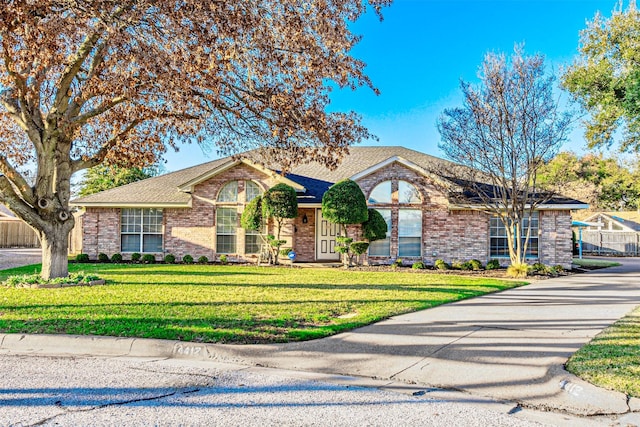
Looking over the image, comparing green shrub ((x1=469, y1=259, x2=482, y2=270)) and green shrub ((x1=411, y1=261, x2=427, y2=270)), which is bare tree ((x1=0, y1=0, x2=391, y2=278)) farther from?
green shrub ((x1=469, y1=259, x2=482, y2=270))

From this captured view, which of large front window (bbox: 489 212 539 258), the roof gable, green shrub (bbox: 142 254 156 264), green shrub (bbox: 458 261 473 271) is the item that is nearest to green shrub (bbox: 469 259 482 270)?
green shrub (bbox: 458 261 473 271)

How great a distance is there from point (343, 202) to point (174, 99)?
384 inches

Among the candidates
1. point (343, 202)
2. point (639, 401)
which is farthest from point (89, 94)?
point (639, 401)

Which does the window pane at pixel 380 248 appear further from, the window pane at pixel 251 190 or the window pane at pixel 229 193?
the window pane at pixel 229 193

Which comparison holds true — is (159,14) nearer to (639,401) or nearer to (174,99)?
(174,99)

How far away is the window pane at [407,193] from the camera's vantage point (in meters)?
20.7

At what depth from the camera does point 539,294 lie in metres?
12.3

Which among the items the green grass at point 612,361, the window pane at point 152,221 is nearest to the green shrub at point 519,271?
the green grass at point 612,361

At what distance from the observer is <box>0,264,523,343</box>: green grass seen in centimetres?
721

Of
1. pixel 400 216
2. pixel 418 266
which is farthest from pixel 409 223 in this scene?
pixel 418 266

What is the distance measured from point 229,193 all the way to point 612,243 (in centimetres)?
3072

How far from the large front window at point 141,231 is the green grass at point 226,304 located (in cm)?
718

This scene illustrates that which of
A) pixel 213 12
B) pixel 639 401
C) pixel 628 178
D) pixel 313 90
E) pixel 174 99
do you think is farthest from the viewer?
pixel 628 178

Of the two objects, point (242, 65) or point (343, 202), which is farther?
point (343, 202)
